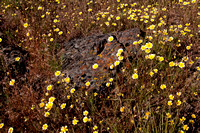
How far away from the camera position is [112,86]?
2783 millimetres

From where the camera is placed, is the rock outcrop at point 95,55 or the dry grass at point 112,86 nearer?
the dry grass at point 112,86

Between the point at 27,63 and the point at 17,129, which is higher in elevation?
the point at 27,63

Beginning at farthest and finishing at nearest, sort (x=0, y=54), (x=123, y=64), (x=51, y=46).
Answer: (x=51, y=46) → (x=0, y=54) → (x=123, y=64)

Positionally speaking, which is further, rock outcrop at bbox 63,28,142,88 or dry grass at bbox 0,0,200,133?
rock outcrop at bbox 63,28,142,88

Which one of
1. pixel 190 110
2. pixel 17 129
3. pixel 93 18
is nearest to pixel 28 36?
pixel 93 18

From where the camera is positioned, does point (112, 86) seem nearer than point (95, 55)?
Yes

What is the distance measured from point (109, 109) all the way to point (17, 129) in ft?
4.73

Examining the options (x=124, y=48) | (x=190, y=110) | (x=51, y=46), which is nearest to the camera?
(x=190, y=110)

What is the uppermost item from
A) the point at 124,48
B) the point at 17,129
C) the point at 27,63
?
the point at 124,48

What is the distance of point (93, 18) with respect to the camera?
15.9ft

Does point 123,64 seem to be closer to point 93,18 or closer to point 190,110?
point 190,110

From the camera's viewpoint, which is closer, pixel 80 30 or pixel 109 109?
pixel 109 109

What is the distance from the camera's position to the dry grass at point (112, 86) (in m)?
2.25

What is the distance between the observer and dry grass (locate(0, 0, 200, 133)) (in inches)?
88.4
